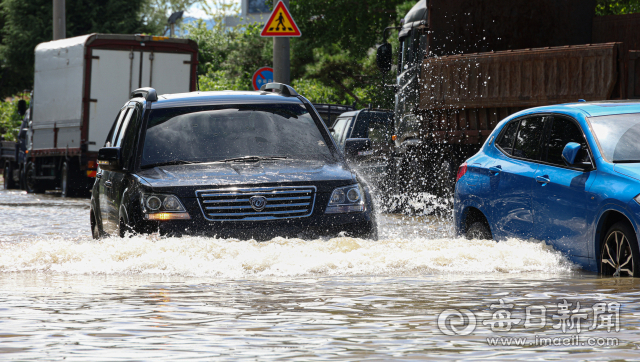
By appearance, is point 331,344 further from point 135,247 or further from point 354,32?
point 354,32

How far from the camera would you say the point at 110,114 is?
78.0ft

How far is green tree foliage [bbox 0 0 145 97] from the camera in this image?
47.9 m

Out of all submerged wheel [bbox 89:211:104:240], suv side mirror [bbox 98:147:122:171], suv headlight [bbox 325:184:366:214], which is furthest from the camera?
submerged wheel [bbox 89:211:104:240]

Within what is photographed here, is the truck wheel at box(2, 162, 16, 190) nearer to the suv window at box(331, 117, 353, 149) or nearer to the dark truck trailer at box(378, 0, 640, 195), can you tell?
the suv window at box(331, 117, 353, 149)

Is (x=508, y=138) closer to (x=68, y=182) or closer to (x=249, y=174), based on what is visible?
(x=249, y=174)

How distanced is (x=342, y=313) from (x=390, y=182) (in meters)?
11.6

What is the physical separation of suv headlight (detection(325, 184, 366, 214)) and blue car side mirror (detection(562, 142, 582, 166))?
5.32 feet

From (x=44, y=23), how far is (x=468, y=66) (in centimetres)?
3576

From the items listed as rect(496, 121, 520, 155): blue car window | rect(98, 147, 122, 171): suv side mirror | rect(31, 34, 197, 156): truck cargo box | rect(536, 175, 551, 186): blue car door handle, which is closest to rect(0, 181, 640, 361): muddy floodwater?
rect(536, 175, 551, 186): blue car door handle

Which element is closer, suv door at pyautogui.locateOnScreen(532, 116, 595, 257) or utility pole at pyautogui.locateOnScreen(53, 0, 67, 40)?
suv door at pyautogui.locateOnScreen(532, 116, 595, 257)

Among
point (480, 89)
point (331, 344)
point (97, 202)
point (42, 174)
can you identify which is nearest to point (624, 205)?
point (331, 344)

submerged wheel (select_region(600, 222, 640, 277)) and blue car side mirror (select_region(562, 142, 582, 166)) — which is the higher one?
blue car side mirror (select_region(562, 142, 582, 166))

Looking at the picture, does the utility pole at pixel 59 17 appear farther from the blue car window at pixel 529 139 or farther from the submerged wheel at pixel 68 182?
the blue car window at pixel 529 139

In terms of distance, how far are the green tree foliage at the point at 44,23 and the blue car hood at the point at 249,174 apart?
39.8 meters
